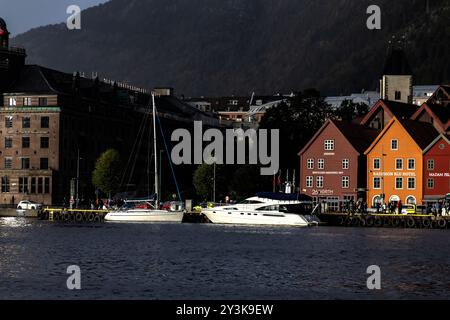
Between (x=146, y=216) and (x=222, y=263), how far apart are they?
202 feet

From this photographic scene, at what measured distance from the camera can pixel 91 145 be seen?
7170 inches

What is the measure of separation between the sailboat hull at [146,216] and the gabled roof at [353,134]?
97.9 ft

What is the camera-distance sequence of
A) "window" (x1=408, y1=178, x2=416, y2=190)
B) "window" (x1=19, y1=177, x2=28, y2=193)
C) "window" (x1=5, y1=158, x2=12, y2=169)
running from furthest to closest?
"window" (x1=5, y1=158, x2=12, y2=169), "window" (x1=19, y1=177, x2=28, y2=193), "window" (x1=408, y1=178, x2=416, y2=190)

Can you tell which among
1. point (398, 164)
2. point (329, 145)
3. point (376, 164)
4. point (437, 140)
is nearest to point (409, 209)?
point (398, 164)

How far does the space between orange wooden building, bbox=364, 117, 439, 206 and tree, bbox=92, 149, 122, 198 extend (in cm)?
3912

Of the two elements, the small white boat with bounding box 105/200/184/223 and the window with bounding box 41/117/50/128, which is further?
the window with bounding box 41/117/50/128

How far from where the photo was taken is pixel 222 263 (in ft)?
253

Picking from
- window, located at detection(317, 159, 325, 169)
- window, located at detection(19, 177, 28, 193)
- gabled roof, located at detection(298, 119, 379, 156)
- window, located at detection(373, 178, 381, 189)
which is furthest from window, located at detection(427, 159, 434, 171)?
window, located at detection(19, 177, 28, 193)

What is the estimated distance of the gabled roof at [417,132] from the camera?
153 m

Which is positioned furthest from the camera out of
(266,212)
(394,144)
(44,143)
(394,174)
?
(44,143)

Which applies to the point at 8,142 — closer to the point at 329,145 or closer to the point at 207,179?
the point at 207,179

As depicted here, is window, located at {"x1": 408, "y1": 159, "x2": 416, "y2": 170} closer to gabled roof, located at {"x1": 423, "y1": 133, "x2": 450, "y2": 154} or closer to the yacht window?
gabled roof, located at {"x1": 423, "y1": 133, "x2": 450, "y2": 154}

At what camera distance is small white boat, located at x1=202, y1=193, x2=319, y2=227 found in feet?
428
